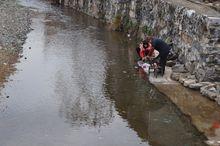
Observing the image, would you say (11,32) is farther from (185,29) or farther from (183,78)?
(183,78)

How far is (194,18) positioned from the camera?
752 inches

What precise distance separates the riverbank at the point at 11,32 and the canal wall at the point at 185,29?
5.50 metres

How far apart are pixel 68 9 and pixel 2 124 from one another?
80.3ft

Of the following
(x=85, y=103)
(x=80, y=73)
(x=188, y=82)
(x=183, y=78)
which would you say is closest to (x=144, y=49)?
(x=183, y=78)

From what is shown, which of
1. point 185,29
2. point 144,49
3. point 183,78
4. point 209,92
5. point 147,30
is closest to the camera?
point 209,92

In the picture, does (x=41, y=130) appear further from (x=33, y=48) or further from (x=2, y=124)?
(x=33, y=48)

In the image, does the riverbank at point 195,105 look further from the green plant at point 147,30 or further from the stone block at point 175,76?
the green plant at point 147,30

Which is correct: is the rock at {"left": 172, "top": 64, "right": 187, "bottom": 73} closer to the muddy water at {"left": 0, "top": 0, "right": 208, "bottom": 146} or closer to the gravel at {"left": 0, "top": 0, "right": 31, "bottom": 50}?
the muddy water at {"left": 0, "top": 0, "right": 208, "bottom": 146}

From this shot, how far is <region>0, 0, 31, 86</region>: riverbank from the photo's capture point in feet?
64.3

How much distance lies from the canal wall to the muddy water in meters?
1.64

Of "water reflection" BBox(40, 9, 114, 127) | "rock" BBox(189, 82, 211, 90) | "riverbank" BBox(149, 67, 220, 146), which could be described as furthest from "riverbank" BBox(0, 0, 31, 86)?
"rock" BBox(189, 82, 211, 90)

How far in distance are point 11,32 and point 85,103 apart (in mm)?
11128

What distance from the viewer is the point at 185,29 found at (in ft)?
65.9

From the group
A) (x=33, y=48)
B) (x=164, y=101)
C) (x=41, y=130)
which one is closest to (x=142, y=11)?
(x=33, y=48)
